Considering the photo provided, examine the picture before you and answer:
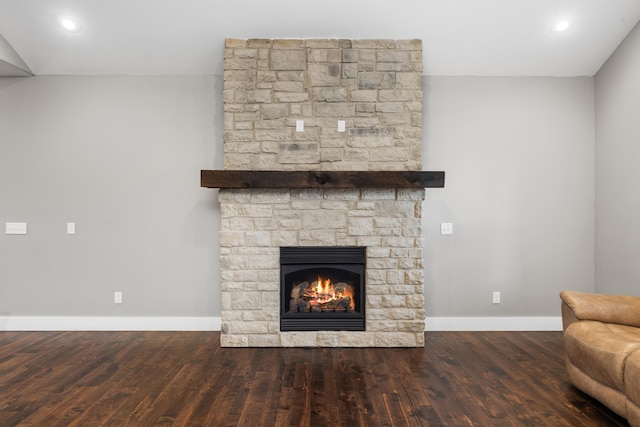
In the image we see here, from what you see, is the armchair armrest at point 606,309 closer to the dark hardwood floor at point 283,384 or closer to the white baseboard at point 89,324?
the dark hardwood floor at point 283,384

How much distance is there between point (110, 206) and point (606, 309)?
4.40 meters

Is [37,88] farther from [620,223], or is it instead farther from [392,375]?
[620,223]

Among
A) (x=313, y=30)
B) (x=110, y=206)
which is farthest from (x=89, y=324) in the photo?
(x=313, y=30)

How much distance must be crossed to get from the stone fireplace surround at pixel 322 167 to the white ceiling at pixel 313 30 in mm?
200

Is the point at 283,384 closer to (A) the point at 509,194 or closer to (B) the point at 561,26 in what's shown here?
(A) the point at 509,194

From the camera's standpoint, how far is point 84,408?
279 cm

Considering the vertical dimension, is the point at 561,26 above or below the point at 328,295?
above

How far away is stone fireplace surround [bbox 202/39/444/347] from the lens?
4.10 metres

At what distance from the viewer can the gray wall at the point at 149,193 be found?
462 centimetres

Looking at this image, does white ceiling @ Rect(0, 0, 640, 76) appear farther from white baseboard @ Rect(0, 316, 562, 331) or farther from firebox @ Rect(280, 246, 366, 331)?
white baseboard @ Rect(0, 316, 562, 331)

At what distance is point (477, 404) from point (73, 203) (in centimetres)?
410

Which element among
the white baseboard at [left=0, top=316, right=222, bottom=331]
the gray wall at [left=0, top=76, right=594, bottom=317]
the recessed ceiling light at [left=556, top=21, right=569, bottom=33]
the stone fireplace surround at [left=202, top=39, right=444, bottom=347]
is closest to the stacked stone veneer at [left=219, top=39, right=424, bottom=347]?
the stone fireplace surround at [left=202, top=39, right=444, bottom=347]

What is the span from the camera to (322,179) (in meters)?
3.94

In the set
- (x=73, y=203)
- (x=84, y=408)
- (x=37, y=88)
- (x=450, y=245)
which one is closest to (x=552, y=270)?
(x=450, y=245)
